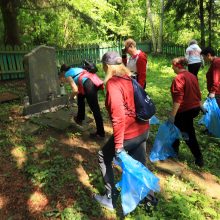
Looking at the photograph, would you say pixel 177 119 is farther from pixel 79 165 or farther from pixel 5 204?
pixel 5 204

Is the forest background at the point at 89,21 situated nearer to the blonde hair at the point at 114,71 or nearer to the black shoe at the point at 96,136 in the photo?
the black shoe at the point at 96,136

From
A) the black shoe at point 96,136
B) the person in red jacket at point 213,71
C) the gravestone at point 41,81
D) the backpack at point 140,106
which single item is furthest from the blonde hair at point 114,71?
the gravestone at point 41,81

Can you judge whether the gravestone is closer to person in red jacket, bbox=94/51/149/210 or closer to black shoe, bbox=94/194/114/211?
black shoe, bbox=94/194/114/211

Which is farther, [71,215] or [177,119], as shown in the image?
[177,119]

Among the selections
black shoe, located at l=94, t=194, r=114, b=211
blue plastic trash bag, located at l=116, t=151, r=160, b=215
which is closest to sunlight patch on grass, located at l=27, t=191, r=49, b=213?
black shoe, located at l=94, t=194, r=114, b=211

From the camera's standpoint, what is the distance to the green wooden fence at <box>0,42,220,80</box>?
10922 millimetres

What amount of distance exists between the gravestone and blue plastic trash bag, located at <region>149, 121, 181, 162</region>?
9.73 feet

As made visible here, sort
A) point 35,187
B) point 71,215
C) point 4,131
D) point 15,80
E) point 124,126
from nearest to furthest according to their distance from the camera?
point 124,126, point 71,215, point 35,187, point 4,131, point 15,80

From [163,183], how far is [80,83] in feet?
7.59

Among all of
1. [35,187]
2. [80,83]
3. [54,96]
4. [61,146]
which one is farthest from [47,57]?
[35,187]

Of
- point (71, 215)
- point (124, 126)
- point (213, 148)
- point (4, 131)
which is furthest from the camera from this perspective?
point (213, 148)

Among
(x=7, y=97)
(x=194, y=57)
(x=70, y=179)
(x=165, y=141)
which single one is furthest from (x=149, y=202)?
(x=194, y=57)

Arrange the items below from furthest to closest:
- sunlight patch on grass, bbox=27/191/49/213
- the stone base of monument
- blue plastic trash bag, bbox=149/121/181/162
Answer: the stone base of monument → blue plastic trash bag, bbox=149/121/181/162 → sunlight patch on grass, bbox=27/191/49/213

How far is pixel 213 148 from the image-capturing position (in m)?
6.48
